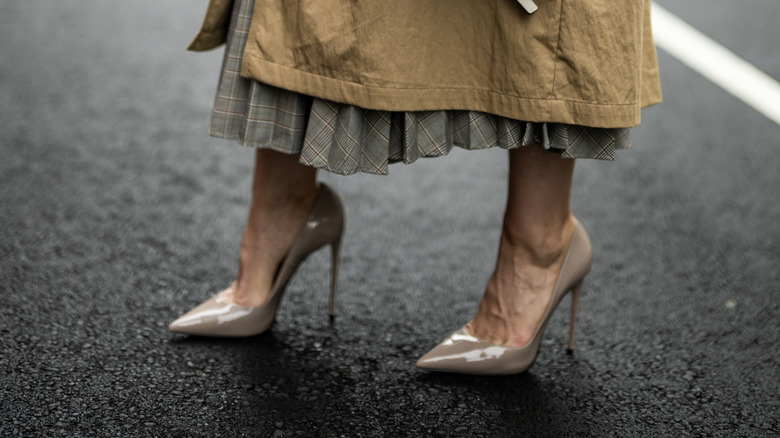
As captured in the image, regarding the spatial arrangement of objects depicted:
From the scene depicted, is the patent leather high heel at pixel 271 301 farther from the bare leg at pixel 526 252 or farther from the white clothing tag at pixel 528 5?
the white clothing tag at pixel 528 5

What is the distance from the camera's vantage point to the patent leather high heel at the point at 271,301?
1.31 metres

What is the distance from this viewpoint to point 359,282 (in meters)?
1.58

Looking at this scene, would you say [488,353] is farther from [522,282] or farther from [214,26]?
[214,26]

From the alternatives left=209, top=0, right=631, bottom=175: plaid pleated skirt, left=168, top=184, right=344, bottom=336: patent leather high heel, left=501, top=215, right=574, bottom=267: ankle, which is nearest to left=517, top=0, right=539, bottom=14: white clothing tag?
left=209, top=0, right=631, bottom=175: plaid pleated skirt

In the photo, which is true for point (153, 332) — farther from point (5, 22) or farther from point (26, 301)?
point (5, 22)

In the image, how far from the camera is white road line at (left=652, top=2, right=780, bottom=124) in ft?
8.68

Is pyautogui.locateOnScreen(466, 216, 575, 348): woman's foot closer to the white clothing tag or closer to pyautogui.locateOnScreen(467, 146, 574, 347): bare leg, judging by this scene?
pyautogui.locateOnScreen(467, 146, 574, 347): bare leg

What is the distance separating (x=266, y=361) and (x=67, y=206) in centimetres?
74

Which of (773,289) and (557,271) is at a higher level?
(557,271)

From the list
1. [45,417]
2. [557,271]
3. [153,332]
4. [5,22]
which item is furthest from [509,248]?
[5,22]

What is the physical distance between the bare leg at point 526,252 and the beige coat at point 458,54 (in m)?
0.14

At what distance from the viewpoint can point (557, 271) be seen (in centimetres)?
129

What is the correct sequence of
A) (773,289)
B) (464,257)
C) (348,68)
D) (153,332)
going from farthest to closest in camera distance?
1. (464,257)
2. (773,289)
3. (153,332)
4. (348,68)

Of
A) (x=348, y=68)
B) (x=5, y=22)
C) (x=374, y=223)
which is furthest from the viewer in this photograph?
(x=5, y=22)
